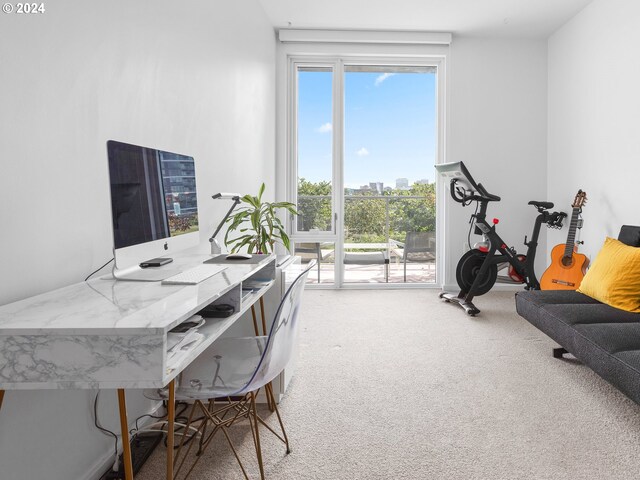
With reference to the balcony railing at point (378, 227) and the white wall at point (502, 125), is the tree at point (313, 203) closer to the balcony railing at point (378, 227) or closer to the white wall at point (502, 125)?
the balcony railing at point (378, 227)

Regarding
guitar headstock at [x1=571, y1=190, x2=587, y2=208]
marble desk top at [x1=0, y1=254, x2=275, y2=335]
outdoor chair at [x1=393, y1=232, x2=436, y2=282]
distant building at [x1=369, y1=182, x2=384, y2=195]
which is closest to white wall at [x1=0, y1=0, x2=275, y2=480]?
marble desk top at [x1=0, y1=254, x2=275, y2=335]

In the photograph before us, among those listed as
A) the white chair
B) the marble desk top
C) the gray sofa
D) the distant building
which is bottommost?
the gray sofa

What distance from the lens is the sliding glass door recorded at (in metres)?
5.03

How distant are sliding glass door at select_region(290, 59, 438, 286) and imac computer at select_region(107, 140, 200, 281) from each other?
3066 millimetres

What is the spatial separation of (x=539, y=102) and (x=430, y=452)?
14.6 feet

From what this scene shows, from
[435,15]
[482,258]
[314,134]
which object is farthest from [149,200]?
[435,15]

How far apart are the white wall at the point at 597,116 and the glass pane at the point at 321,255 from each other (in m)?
2.49

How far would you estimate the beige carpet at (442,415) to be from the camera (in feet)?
5.51

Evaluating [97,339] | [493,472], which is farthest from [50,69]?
[493,472]

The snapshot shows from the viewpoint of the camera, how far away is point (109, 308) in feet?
3.78

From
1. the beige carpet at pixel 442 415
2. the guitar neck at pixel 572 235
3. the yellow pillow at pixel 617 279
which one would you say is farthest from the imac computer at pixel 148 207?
the guitar neck at pixel 572 235

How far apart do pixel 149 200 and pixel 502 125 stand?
4423mm

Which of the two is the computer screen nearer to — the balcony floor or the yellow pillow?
the yellow pillow

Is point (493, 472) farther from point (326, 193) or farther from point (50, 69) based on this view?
point (326, 193)
